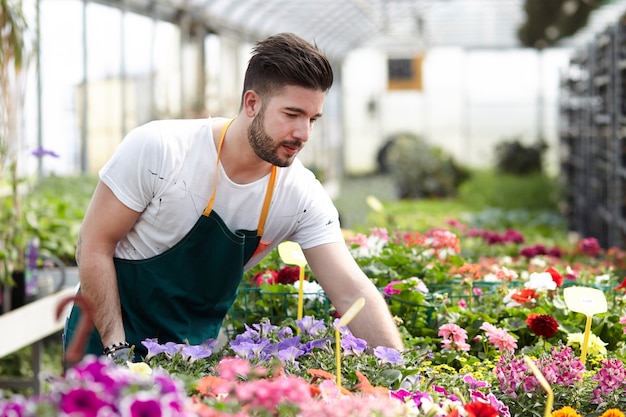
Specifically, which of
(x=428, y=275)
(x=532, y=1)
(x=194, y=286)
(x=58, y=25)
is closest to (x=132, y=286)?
(x=194, y=286)

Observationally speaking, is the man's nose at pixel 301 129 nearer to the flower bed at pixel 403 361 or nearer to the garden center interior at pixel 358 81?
the flower bed at pixel 403 361

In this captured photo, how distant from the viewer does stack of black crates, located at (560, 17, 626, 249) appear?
6066 millimetres

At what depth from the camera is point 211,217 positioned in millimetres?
2150

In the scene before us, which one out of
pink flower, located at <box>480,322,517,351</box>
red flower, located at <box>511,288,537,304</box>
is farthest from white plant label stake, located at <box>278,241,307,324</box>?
red flower, located at <box>511,288,537,304</box>

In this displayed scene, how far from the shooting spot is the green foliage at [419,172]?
1327 cm

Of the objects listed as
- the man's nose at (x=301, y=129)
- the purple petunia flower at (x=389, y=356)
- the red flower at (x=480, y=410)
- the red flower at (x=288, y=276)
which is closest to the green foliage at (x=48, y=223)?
the red flower at (x=288, y=276)

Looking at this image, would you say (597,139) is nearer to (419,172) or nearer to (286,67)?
(419,172)

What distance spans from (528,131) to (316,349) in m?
18.0

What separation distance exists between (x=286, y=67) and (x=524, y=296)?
93 centimetres

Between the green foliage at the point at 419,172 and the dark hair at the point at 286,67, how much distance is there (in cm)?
1128

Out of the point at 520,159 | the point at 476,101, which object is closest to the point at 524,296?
the point at 520,159

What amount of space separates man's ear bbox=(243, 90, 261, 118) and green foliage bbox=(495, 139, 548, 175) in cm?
1290

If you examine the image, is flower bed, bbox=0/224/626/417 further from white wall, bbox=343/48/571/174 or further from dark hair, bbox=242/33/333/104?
white wall, bbox=343/48/571/174

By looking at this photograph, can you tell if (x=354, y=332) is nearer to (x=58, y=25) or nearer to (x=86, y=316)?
(x=86, y=316)
